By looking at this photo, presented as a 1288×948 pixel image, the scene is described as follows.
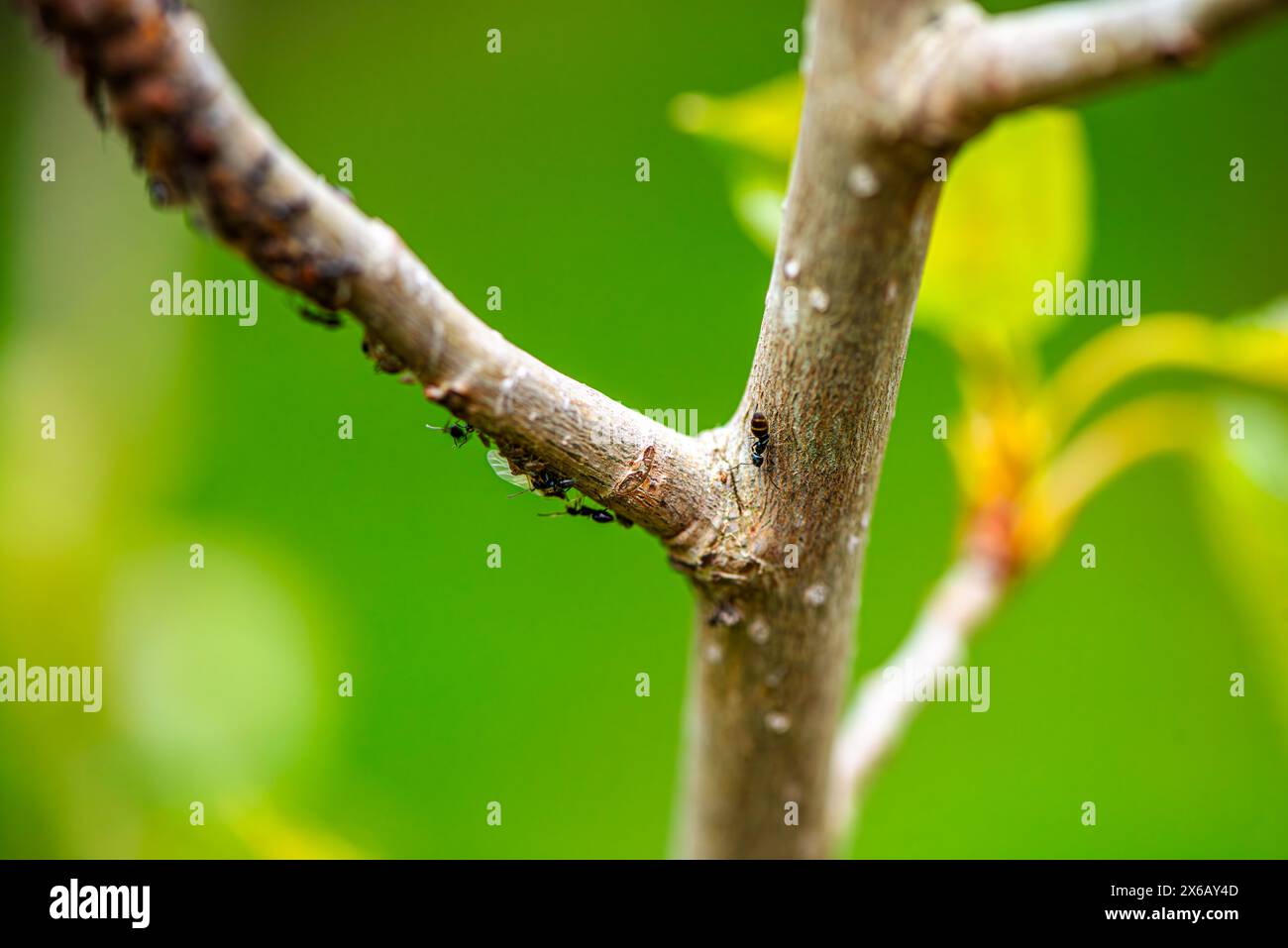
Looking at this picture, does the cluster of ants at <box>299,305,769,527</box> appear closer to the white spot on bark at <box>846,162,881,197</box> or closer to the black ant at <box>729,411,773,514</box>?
the black ant at <box>729,411,773,514</box>

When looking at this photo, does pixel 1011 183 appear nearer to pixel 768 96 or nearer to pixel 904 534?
pixel 768 96

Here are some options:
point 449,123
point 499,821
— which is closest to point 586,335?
point 449,123

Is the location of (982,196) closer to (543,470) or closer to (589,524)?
(543,470)

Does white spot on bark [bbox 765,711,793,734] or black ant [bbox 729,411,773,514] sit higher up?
black ant [bbox 729,411,773,514]

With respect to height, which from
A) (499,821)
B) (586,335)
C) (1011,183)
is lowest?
(499,821)
